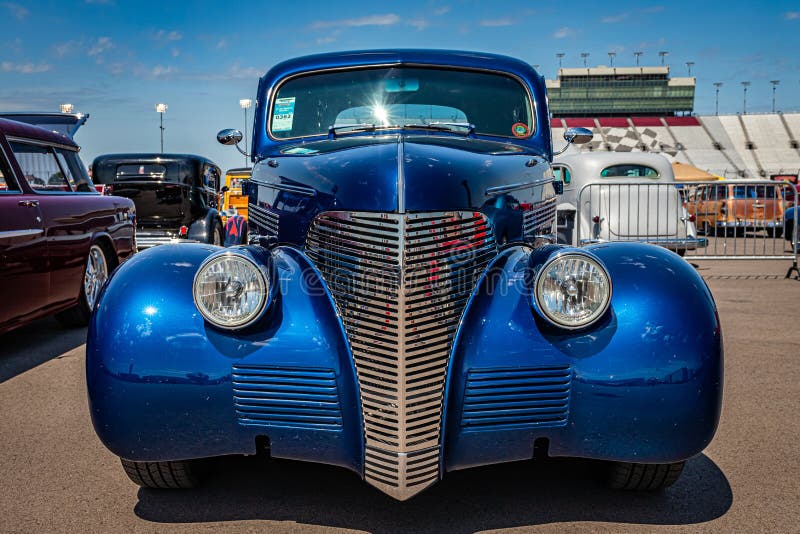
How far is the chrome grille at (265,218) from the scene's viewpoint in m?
3.31

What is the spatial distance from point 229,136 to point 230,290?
7.49ft

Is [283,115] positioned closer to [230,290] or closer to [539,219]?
[539,219]

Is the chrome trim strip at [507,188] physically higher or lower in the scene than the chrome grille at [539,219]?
higher

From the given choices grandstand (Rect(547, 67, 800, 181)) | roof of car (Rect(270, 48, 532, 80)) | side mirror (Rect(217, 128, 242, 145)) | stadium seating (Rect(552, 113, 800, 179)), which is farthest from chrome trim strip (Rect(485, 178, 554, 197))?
stadium seating (Rect(552, 113, 800, 179))

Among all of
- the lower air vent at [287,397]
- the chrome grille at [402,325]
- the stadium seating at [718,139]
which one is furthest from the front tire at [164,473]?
the stadium seating at [718,139]

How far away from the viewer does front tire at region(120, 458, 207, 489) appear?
2965mm

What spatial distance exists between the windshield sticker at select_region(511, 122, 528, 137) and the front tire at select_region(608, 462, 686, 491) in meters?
1.92

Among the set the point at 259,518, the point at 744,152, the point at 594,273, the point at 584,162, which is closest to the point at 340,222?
the point at 594,273

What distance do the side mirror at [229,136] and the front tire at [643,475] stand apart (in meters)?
3.04

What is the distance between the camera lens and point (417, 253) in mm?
2693

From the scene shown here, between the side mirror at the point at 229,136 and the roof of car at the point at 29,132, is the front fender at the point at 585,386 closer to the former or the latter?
the side mirror at the point at 229,136

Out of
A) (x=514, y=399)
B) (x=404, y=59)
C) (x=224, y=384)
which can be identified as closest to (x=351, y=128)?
(x=404, y=59)

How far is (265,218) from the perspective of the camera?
346 centimetres

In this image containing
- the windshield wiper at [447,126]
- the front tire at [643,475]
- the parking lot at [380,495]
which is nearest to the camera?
the parking lot at [380,495]
